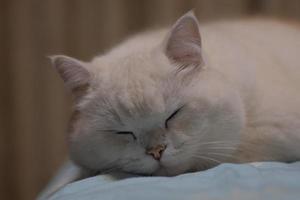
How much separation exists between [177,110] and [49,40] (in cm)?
124

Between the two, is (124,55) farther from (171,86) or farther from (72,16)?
(72,16)

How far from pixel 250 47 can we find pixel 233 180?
1.42ft

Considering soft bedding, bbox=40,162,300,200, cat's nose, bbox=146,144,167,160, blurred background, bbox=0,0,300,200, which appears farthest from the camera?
blurred background, bbox=0,0,300,200

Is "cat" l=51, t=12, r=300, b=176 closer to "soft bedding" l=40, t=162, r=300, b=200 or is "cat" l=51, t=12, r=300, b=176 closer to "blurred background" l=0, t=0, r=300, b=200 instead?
"soft bedding" l=40, t=162, r=300, b=200

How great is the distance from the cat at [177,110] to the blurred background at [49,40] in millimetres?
1003

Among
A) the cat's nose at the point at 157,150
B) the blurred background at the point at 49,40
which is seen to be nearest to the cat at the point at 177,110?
the cat's nose at the point at 157,150

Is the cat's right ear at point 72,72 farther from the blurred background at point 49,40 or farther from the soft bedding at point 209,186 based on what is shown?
the blurred background at point 49,40

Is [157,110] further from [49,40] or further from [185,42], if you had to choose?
[49,40]

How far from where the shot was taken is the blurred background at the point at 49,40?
6.85 ft

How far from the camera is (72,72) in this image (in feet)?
3.33

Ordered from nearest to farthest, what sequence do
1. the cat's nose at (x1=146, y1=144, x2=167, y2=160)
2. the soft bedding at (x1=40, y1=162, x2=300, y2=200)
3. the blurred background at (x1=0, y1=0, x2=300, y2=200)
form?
the soft bedding at (x1=40, y1=162, x2=300, y2=200), the cat's nose at (x1=146, y1=144, x2=167, y2=160), the blurred background at (x1=0, y1=0, x2=300, y2=200)

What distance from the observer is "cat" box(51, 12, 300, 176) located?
3.14 ft

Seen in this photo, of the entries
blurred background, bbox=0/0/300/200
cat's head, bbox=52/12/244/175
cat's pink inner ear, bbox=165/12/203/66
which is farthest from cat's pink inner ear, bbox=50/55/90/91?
blurred background, bbox=0/0/300/200

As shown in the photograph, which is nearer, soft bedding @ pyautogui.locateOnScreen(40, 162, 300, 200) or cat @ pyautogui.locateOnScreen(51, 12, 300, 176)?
soft bedding @ pyautogui.locateOnScreen(40, 162, 300, 200)
